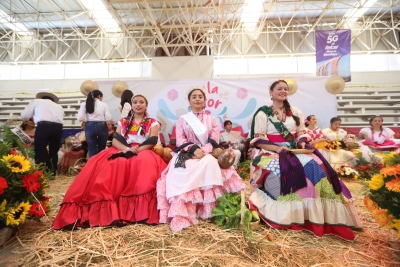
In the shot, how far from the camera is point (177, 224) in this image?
1.97 metres

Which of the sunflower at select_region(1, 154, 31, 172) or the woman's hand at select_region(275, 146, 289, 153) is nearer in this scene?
the sunflower at select_region(1, 154, 31, 172)

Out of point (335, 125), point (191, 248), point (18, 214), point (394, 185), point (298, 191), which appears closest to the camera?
point (394, 185)

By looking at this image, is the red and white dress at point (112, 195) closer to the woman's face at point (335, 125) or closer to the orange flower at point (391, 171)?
the orange flower at point (391, 171)

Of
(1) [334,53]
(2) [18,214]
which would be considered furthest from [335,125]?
(2) [18,214]

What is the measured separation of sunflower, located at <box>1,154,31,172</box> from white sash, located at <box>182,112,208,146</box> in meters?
1.43

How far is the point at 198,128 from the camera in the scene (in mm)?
2438

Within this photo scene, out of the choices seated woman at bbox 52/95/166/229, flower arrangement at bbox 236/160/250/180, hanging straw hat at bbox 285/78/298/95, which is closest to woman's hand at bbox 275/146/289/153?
seated woman at bbox 52/95/166/229

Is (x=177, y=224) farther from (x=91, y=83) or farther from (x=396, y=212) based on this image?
(x=91, y=83)

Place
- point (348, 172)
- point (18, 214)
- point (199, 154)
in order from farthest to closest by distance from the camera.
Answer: point (348, 172)
point (199, 154)
point (18, 214)

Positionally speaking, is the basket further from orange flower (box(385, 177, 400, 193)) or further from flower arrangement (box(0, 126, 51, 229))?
orange flower (box(385, 177, 400, 193))

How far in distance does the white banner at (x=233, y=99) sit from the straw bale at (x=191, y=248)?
379 centimetres

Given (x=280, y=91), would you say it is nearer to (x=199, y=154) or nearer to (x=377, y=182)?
(x=199, y=154)

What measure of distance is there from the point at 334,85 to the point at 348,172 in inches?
82.1

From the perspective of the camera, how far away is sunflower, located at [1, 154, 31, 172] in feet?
5.64
